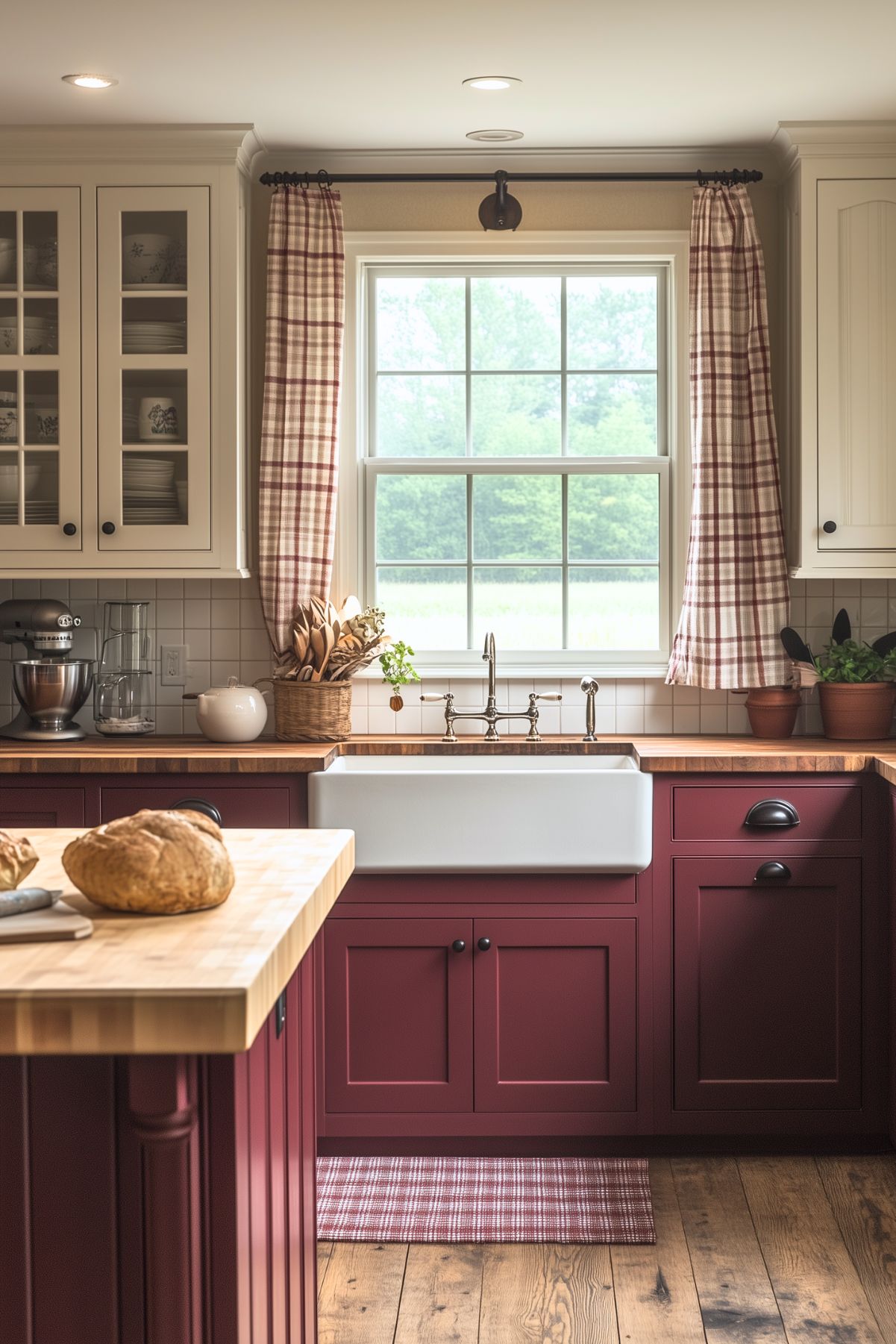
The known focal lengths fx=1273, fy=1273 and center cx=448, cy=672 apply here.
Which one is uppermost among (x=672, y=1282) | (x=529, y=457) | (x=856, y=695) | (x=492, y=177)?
(x=492, y=177)

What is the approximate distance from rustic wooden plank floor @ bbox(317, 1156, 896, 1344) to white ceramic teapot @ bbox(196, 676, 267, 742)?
4.24 feet

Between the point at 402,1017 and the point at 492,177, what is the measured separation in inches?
89.8

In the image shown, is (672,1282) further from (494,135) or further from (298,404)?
(494,135)

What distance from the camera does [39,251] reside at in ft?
11.1

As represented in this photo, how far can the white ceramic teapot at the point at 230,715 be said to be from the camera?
337 cm

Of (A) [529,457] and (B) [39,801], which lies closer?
(B) [39,801]

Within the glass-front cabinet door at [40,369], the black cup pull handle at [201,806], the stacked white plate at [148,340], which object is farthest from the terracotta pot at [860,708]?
the glass-front cabinet door at [40,369]

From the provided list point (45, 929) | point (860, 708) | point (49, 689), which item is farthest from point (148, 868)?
point (860, 708)

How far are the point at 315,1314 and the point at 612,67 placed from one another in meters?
2.65

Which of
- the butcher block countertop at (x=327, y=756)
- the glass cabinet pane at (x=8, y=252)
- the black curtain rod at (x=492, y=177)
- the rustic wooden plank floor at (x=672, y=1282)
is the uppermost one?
the black curtain rod at (x=492, y=177)

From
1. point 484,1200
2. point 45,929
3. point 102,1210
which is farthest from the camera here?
point 484,1200

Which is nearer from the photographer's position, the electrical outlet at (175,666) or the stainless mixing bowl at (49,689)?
the stainless mixing bowl at (49,689)

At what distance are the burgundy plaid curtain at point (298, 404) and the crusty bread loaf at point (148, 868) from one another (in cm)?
224

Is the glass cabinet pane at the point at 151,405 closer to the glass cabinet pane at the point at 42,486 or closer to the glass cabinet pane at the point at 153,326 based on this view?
the glass cabinet pane at the point at 153,326
